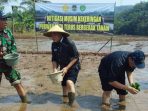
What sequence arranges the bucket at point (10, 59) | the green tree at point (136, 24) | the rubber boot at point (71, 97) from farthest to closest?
1. the green tree at point (136, 24)
2. the rubber boot at point (71, 97)
3. the bucket at point (10, 59)

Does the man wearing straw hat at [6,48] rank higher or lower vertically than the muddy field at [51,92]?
higher

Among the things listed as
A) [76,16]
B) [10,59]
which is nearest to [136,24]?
[76,16]

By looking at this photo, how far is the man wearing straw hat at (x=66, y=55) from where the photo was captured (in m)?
6.71

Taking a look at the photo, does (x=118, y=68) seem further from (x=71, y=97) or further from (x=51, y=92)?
(x=51, y=92)

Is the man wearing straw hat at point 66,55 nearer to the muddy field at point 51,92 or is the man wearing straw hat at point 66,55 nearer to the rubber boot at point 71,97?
the rubber boot at point 71,97

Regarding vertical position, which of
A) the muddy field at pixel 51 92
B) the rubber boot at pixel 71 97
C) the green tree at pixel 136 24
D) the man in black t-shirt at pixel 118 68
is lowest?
the green tree at pixel 136 24

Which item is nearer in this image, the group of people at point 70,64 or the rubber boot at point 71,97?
the group of people at point 70,64

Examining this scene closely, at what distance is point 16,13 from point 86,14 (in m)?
22.3

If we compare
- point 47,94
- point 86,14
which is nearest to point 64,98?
point 47,94

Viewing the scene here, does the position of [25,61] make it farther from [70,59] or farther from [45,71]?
[70,59]

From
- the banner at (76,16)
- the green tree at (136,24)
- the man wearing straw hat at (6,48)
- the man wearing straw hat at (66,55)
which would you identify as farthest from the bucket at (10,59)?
the green tree at (136,24)

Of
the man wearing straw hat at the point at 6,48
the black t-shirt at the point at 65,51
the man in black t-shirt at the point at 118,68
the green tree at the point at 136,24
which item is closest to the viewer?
the man in black t-shirt at the point at 118,68

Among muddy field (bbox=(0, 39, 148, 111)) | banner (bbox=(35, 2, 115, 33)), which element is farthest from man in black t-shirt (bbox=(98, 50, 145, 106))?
banner (bbox=(35, 2, 115, 33))

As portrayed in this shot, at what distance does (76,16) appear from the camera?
15.2m
